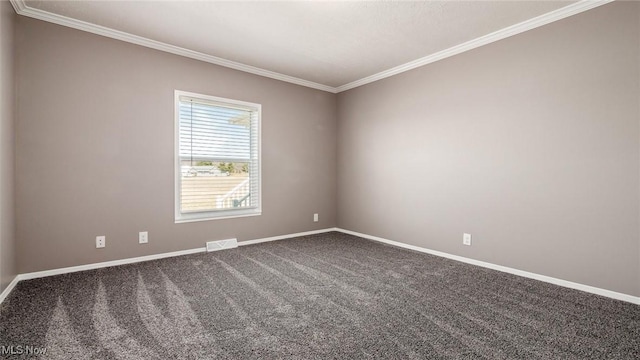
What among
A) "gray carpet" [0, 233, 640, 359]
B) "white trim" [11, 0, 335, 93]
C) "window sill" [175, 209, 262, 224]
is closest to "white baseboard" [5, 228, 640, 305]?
"gray carpet" [0, 233, 640, 359]

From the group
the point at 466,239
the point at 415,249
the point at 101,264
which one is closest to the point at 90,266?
the point at 101,264

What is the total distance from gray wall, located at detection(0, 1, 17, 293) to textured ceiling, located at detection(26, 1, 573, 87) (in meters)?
0.41

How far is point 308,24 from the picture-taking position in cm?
309

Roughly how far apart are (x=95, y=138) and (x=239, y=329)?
8.60 feet

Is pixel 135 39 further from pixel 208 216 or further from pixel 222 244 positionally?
pixel 222 244

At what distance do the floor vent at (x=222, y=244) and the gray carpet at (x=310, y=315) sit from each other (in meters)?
0.62

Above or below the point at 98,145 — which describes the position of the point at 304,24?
above

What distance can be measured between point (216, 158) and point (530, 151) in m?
3.68

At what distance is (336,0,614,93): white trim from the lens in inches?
107

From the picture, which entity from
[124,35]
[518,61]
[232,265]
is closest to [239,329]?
[232,265]

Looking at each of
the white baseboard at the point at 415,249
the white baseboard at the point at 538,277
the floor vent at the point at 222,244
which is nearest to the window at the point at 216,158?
the floor vent at the point at 222,244

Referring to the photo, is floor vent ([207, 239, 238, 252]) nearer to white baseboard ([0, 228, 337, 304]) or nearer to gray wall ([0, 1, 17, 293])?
white baseboard ([0, 228, 337, 304])

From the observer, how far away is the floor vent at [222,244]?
4.01 metres

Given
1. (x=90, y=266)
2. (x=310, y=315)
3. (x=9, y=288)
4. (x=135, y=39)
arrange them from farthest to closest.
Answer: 1. (x=135, y=39)
2. (x=90, y=266)
3. (x=9, y=288)
4. (x=310, y=315)
